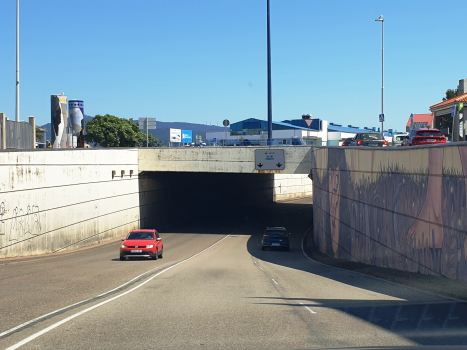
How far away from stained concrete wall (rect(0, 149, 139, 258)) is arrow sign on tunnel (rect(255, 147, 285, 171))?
10.2 m

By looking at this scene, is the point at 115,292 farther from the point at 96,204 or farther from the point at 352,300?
the point at 96,204

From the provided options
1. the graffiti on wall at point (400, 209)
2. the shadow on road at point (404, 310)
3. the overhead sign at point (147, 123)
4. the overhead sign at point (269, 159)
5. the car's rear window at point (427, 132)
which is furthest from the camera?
the overhead sign at point (147, 123)

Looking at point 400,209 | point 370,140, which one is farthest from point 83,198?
point 400,209

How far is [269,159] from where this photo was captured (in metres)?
40.2

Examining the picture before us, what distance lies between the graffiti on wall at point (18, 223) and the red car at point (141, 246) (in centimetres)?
498

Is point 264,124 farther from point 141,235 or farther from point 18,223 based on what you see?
point 18,223

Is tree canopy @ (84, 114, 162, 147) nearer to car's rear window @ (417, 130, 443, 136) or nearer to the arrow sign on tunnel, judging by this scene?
the arrow sign on tunnel

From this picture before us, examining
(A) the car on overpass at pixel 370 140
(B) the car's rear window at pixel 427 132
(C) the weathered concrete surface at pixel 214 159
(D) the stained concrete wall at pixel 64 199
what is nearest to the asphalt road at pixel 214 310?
(D) the stained concrete wall at pixel 64 199

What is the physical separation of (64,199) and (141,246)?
302 inches

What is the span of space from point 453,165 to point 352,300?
4.39m

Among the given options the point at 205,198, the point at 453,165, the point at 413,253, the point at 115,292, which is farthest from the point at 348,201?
the point at 205,198

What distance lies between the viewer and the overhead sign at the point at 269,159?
40.2 meters

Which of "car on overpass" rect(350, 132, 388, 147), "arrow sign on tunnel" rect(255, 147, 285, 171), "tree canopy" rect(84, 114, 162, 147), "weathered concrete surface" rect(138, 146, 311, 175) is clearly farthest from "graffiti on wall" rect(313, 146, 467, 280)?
"tree canopy" rect(84, 114, 162, 147)

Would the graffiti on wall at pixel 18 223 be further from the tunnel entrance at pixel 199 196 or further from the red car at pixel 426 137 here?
the red car at pixel 426 137
